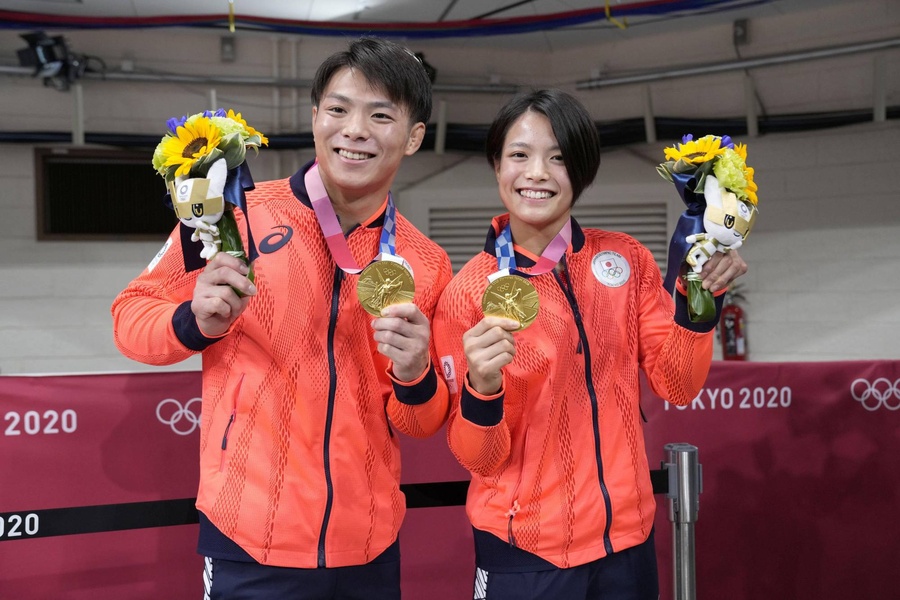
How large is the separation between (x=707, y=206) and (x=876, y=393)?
1.82 meters

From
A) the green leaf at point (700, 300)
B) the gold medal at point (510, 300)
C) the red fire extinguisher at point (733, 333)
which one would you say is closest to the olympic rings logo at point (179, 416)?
the gold medal at point (510, 300)

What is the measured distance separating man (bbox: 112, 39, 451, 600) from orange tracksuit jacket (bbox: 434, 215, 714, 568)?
13 cm

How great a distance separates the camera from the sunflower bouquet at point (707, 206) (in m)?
1.64

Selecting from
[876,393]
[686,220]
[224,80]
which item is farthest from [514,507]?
[224,80]

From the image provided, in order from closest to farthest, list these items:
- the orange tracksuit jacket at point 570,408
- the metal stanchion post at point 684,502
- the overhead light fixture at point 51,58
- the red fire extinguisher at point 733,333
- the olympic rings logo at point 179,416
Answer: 1. the orange tracksuit jacket at point 570,408
2. the metal stanchion post at point 684,502
3. the olympic rings logo at point 179,416
4. the overhead light fixture at point 51,58
5. the red fire extinguisher at point 733,333

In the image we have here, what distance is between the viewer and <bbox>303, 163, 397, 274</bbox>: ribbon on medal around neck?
1.74 m

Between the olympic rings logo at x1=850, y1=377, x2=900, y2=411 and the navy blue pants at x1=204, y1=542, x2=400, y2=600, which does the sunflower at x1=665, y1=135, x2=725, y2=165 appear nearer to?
the navy blue pants at x1=204, y1=542, x2=400, y2=600

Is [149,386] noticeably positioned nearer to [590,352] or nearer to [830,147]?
[590,352]

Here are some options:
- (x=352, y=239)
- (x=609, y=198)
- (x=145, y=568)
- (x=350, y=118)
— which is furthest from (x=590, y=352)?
(x=609, y=198)

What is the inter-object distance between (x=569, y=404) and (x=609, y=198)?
4919 mm

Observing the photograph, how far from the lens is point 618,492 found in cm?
181

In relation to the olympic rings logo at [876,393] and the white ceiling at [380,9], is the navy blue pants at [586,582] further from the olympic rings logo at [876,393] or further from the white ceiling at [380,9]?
the white ceiling at [380,9]

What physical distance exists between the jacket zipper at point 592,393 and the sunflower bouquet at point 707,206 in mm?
240

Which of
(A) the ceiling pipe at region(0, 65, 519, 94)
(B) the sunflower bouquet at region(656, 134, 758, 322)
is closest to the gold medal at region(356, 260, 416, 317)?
(B) the sunflower bouquet at region(656, 134, 758, 322)
